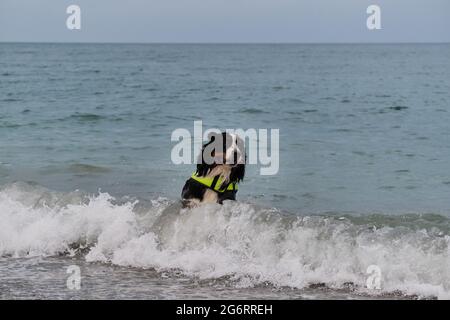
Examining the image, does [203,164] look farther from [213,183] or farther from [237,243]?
[237,243]

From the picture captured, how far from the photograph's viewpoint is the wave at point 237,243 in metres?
7.57

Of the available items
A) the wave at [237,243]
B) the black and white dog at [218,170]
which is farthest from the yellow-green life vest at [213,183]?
the wave at [237,243]

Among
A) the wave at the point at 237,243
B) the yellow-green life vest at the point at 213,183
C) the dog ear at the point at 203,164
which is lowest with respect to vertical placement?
the wave at the point at 237,243

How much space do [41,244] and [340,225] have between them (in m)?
3.45

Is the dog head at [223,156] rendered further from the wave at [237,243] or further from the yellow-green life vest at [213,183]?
the wave at [237,243]

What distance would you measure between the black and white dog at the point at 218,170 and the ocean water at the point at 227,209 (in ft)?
0.79

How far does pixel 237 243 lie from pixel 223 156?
3.69 ft

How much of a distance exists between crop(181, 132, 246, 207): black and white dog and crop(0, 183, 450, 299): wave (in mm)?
218

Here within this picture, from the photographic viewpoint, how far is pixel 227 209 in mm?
8695

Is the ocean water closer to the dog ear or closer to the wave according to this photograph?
the wave

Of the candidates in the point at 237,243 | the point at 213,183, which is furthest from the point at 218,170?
the point at 237,243

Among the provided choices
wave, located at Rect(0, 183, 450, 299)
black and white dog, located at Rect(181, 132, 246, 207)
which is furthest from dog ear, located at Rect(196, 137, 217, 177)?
wave, located at Rect(0, 183, 450, 299)

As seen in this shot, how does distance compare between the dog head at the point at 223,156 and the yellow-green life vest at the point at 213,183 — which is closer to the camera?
the dog head at the point at 223,156

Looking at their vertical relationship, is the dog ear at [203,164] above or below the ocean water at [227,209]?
above
